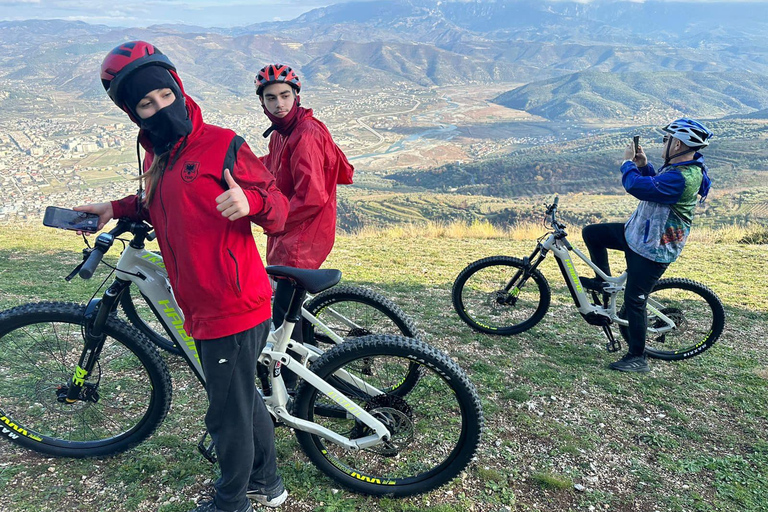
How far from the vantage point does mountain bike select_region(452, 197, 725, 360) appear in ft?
15.7

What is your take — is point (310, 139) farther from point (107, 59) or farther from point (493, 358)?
point (493, 358)

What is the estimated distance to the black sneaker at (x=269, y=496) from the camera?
2531mm

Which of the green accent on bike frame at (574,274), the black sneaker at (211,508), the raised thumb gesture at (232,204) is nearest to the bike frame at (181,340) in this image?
the black sneaker at (211,508)

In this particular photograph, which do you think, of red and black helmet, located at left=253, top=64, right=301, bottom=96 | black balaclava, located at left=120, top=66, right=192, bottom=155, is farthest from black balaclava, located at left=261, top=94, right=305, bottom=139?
black balaclava, located at left=120, top=66, right=192, bottom=155

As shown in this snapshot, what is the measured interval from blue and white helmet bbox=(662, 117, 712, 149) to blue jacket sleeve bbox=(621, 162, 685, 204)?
26 cm

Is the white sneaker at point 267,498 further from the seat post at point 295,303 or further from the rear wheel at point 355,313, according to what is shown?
the rear wheel at point 355,313

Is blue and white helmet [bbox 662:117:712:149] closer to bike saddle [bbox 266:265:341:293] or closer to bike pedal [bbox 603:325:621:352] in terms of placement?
bike pedal [bbox 603:325:621:352]

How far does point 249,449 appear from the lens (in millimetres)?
2324

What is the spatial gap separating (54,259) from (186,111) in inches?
298

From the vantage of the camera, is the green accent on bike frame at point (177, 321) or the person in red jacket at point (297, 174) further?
the person in red jacket at point (297, 174)

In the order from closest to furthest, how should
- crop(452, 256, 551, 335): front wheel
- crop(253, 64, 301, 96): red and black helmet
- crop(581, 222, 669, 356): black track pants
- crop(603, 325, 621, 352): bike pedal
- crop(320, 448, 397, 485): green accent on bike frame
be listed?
1. crop(320, 448, 397, 485): green accent on bike frame
2. crop(253, 64, 301, 96): red and black helmet
3. crop(581, 222, 669, 356): black track pants
4. crop(603, 325, 621, 352): bike pedal
5. crop(452, 256, 551, 335): front wheel

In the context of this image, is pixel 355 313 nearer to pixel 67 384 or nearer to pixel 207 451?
pixel 207 451

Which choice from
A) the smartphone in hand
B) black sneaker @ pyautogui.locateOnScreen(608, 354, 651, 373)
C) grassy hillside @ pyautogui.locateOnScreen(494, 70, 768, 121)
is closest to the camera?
the smartphone in hand

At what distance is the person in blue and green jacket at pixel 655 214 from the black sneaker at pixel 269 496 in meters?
3.62
